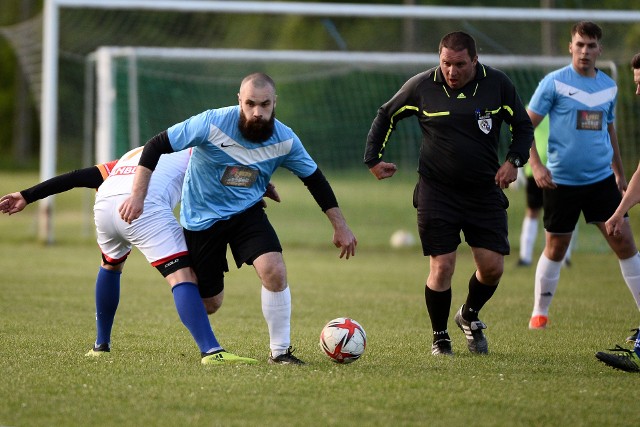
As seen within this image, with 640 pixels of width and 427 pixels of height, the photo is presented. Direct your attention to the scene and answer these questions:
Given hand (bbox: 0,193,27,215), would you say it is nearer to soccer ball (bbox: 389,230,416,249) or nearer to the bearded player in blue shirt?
the bearded player in blue shirt

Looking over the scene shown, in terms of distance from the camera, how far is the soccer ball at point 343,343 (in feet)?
21.3

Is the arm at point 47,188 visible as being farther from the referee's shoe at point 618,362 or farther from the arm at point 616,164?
the arm at point 616,164

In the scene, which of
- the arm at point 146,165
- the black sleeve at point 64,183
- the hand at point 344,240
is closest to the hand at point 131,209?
the arm at point 146,165

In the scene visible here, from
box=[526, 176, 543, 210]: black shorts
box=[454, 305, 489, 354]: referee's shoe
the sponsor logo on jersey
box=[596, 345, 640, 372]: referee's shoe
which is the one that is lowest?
box=[454, 305, 489, 354]: referee's shoe

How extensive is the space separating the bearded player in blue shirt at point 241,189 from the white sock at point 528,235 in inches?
283

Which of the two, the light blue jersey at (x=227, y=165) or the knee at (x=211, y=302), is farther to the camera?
the knee at (x=211, y=302)

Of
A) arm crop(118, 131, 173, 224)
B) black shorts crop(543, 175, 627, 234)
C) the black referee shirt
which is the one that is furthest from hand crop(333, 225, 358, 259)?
black shorts crop(543, 175, 627, 234)

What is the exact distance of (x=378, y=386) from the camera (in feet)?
18.8

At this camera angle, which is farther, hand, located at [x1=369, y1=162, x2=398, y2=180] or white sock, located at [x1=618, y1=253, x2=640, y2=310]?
white sock, located at [x1=618, y1=253, x2=640, y2=310]

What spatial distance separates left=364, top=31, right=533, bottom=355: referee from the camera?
22.4 feet

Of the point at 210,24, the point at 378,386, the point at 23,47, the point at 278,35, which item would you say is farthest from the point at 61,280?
the point at 278,35

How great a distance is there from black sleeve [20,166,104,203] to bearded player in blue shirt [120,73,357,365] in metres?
0.63

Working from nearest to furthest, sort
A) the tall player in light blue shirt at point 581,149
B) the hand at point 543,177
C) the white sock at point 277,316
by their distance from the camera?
the white sock at point 277,316
the hand at point 543,177
the tall player in light blue shirt at point 581,149

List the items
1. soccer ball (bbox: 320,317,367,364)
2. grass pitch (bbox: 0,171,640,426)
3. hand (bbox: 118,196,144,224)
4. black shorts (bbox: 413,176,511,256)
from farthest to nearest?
black shorts (bbox: 413,176,511,256) < soccer ball (bbox: 320,317,367,364) < hand (bbox: 118,196,144,224) < grass pitch (bbox: 0,171,640,426)
